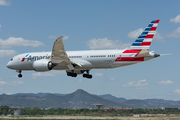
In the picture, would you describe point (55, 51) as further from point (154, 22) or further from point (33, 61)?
point (154, 22)

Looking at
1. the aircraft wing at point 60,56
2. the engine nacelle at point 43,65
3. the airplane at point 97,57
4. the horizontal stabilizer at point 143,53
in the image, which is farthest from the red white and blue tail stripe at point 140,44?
the engine nacelle at point 43,65

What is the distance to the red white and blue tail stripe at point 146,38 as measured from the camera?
Answer: 38.1 meters

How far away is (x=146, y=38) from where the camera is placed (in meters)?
38.2

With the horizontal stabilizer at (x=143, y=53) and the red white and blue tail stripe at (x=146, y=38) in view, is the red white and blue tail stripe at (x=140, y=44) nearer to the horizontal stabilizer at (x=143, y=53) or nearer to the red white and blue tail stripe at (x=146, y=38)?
the red white and blue tail stripe at (x=146, y=38)

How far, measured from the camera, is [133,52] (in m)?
37.7

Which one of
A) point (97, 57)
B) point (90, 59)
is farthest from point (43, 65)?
point (97, 57)

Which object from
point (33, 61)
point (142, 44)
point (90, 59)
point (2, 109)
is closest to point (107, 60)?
point (90, 59)

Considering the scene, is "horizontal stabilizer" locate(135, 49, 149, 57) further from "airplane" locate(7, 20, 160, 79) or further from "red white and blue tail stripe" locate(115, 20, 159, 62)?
"red white and blue tail stripe" locate(115, 20, 159, 62)

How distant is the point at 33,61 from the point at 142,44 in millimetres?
16532

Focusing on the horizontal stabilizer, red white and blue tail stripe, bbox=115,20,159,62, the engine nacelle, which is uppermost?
red white and blue tail stripe, bbox=115,20,159,62

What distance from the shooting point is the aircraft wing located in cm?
3636

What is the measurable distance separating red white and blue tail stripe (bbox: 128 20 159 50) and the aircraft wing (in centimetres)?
882

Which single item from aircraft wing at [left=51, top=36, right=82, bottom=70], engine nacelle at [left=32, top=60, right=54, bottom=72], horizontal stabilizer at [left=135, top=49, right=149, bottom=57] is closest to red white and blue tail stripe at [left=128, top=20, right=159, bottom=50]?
horizontal stabilizer at [left=135, top=49, right=149, bottom=57]

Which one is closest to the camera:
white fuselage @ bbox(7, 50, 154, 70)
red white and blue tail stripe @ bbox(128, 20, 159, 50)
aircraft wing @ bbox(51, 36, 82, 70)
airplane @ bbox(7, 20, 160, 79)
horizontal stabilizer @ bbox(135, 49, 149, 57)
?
horizontal stabilizer @ bbox(135, 49, 149, 57)
